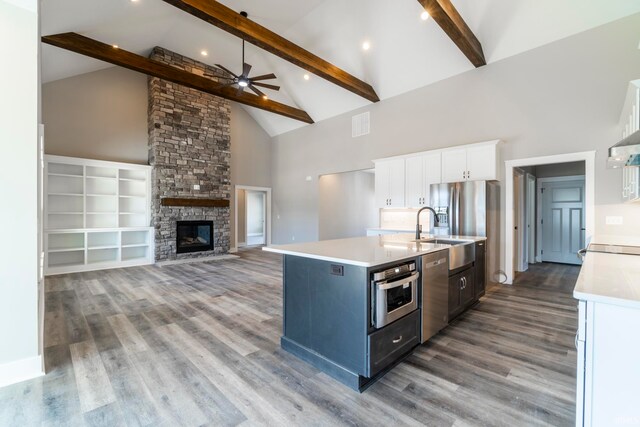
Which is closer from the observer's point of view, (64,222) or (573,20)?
(573,20)

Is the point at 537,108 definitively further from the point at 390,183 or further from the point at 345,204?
the point at 345,204

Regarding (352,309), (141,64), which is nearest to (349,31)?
(141,64)

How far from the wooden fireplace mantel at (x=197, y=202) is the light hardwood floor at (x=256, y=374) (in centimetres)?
326

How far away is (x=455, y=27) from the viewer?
384 centimetres

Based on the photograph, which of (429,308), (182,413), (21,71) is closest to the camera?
(182,413)

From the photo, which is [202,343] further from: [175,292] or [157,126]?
[157,126]

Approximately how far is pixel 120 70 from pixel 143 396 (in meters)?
7.38

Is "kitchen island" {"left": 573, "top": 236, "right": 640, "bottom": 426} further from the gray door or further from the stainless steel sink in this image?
the gray door

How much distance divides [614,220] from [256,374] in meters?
4.88

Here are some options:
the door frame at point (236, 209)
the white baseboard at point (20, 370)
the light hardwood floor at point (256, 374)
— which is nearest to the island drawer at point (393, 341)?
the light hardwood floor at point (256, 374)

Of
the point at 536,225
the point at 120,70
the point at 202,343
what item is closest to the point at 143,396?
the point at 202,343

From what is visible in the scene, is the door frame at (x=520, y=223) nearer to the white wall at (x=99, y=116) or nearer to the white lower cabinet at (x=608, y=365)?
the white lower cabinet at (x=608, y=365)

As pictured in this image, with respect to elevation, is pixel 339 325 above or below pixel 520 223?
below

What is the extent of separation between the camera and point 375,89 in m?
6.28
